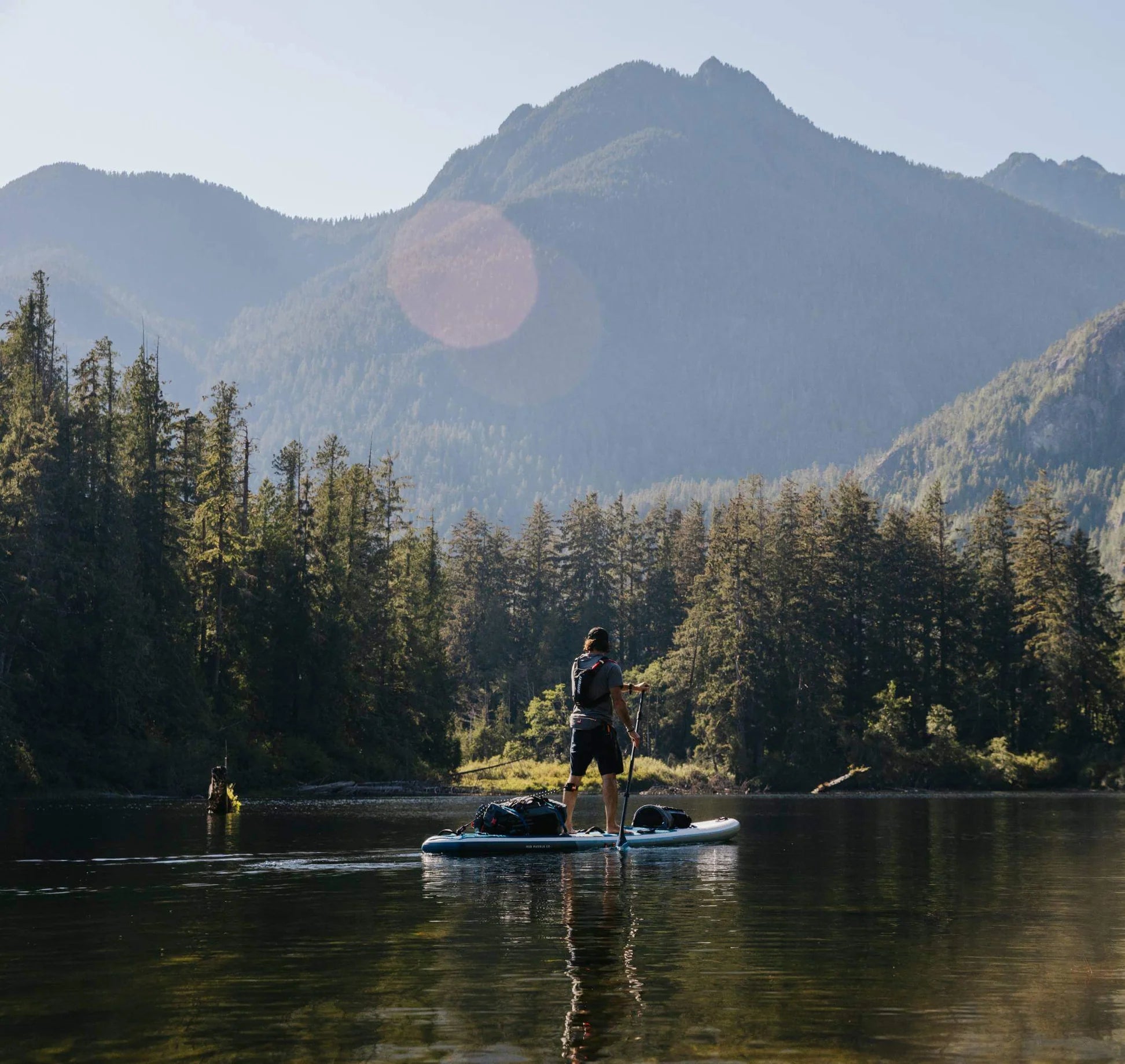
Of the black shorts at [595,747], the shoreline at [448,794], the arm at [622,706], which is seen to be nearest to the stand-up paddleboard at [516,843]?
the black shorts at [595,747]

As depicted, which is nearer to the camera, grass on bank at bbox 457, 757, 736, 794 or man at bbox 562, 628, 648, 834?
man at bbox 562, 628, 648, 834

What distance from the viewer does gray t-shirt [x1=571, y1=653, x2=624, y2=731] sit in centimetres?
2344

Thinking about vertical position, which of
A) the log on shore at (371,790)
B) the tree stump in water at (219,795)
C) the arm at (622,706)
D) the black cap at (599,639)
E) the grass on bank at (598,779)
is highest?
the black cap at (599,639)

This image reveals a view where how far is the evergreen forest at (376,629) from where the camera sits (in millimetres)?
62531

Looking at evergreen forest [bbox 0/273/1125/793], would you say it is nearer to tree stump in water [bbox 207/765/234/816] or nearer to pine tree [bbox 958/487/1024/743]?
pine tree [bbox 958/487/1024/743]

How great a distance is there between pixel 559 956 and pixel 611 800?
11.2m

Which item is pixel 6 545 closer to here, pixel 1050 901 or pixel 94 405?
pixel 94 405

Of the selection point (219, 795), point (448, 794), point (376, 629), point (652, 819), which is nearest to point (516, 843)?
point (652, 819)

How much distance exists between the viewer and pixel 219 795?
1508 inches

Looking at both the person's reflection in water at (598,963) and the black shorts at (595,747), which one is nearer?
the person's reflection in water at (598,963)

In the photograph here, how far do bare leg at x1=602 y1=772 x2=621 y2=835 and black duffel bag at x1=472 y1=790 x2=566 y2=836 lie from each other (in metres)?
0.73

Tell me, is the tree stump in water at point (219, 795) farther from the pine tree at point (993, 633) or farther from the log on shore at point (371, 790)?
the pine tree at point (993, 633)

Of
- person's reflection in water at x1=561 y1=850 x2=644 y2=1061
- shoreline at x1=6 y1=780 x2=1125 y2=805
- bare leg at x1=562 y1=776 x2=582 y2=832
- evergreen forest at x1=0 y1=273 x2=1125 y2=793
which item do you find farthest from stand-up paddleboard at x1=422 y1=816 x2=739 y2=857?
evergreen forest at x1=0 y1=273 x2=1125 y2=793

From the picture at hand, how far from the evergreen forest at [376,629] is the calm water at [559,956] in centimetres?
3773
